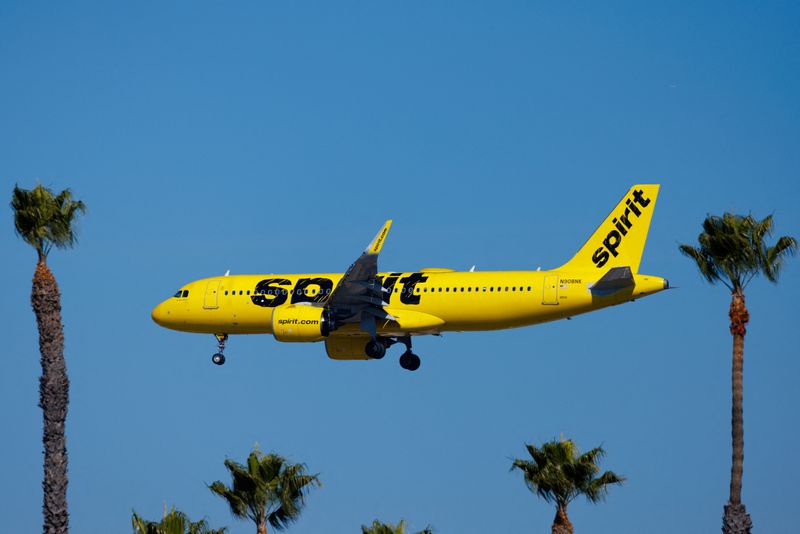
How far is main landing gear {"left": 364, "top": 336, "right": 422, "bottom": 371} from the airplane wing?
1.58m

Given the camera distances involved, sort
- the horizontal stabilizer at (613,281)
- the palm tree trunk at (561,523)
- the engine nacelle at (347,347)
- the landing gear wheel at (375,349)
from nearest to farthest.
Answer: the palm tree trunk at (561,523) < the horizontal stabilizer at (613,281) < the landing gear wheel at (375,349) < the engine nacelle at (347,347)

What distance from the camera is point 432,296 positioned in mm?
58156

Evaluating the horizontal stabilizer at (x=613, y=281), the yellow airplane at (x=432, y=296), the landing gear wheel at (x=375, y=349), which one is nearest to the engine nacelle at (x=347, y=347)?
the yellow airplane at (x=432, y=296)

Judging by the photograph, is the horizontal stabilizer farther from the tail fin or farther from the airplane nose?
the airplane nose

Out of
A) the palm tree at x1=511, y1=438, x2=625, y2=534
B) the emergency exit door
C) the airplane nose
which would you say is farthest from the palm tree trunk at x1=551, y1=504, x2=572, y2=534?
the airplane nose

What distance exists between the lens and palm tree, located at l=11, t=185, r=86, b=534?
43094 mm

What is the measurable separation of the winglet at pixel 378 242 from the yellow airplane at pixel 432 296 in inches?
1.6

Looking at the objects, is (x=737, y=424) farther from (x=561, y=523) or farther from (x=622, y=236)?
(x=622, y=236)

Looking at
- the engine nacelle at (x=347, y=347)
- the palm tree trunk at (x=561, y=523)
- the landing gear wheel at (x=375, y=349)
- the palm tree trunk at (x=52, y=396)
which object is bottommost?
the palm tree trunk at (x=561, y=523)

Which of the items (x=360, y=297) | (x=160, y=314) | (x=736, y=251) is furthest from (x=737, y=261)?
(x=160, y=314)

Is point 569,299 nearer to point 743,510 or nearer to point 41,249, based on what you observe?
point 743,510

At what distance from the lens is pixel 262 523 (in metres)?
43.2

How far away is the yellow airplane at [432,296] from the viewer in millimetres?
55594

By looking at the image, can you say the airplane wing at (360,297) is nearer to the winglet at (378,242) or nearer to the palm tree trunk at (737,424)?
the winglet at (378,242)
